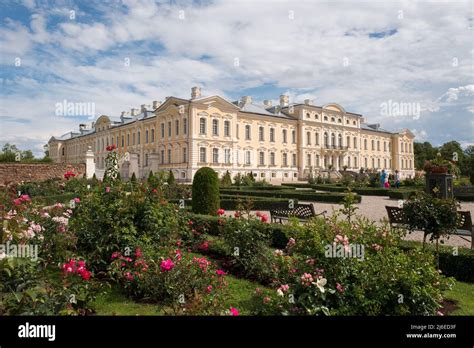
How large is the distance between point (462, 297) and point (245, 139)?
106 feet

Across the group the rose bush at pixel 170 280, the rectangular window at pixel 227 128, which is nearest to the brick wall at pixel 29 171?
the rose bush at pixel 170 280

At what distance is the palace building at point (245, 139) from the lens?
3234 centimetres

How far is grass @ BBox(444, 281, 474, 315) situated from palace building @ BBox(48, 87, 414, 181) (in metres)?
27.5

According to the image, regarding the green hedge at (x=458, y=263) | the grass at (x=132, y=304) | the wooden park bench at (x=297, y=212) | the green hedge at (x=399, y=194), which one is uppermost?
the green hedge at (x=399, y=194)

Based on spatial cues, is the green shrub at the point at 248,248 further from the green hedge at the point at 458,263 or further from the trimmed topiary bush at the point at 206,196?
the trimmed topiary bush at the point at 206,196

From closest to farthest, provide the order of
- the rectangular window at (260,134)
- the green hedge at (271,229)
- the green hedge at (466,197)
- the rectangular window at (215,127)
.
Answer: the green hedge at (271,229), the green hedge at (466,197), the rectangular window at (215,127), the rectangular window at (260,134)

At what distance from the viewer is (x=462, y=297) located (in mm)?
3967

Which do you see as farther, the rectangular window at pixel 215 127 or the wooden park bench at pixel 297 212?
the rectangular window at pixel 215 127

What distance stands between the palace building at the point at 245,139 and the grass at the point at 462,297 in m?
27.5

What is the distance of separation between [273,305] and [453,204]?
2905 mm

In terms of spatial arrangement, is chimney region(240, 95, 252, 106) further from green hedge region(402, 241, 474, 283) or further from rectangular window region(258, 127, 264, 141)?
green hedge region(402, 241, 474, 283)

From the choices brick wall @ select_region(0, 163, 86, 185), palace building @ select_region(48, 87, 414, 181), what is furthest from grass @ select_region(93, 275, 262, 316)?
palace building @ select_region(48, 87, 414, 181)

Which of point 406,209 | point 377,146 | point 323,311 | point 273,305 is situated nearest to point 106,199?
point 273,305

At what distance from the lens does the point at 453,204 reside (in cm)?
454
